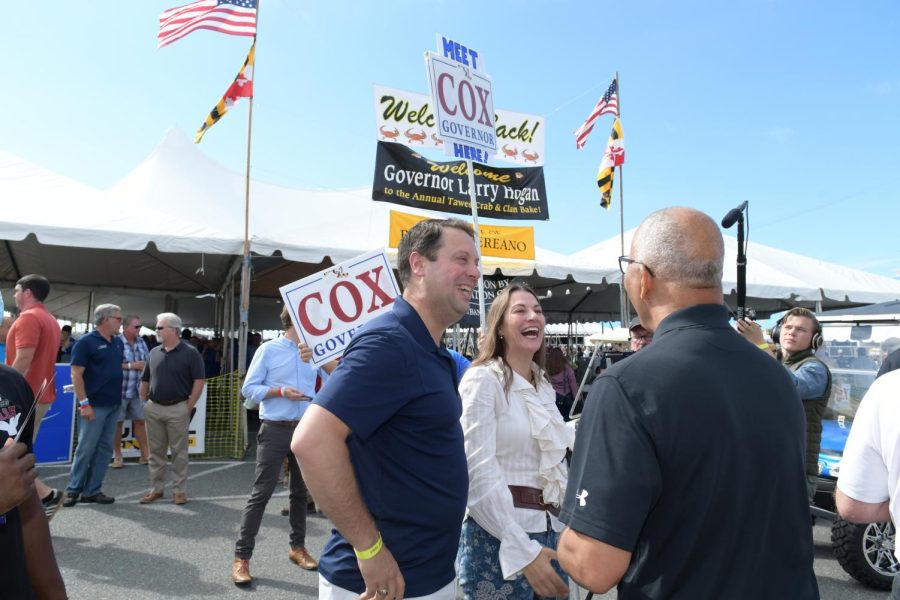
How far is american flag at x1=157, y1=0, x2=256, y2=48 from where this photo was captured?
25.8 ft

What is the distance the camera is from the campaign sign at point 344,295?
349 centimetres

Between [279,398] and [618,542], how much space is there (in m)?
4.16

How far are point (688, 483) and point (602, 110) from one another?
11.1 m

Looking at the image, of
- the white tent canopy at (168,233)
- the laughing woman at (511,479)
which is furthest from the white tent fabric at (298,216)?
the laughing woman at (511,479)

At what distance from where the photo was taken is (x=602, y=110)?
11.3m

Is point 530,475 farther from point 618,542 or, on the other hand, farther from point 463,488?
point 618,542

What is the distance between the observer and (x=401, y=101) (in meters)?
7.60

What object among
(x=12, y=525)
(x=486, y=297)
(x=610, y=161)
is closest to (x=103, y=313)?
(x=486, y=297)

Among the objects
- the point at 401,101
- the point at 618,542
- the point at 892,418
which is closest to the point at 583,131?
the point at 401,101

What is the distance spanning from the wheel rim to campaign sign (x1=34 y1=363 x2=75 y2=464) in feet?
29.2

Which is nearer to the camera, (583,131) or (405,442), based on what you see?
(405,442)

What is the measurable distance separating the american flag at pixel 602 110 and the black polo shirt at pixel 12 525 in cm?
1087

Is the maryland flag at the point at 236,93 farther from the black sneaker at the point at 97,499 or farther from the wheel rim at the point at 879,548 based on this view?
the wheel rim at the point at 879,548

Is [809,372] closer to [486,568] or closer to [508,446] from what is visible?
[508,446]
